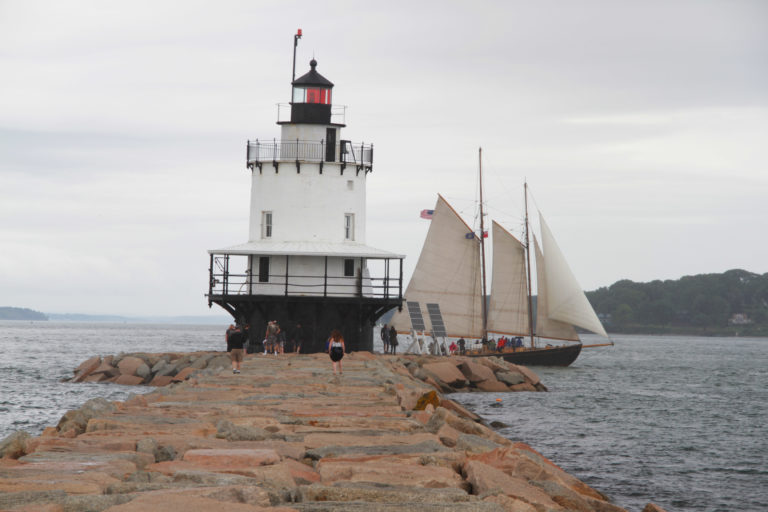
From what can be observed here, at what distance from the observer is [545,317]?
194 ft

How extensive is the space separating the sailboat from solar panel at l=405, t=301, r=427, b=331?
0.08m

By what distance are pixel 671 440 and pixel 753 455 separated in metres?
2.58

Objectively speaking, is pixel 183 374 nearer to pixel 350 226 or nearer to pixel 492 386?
pixel 350 226

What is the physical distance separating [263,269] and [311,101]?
692 centimetres

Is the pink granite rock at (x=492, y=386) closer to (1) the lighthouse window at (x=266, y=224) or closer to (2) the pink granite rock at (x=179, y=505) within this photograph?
(1) the lighthouse window at (x=266, y=224)

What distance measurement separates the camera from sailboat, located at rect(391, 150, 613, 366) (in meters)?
55.5

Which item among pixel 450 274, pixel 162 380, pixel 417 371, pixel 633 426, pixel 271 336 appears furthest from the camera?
pixel 450 274

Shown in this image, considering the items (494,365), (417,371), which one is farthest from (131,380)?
(494,365)

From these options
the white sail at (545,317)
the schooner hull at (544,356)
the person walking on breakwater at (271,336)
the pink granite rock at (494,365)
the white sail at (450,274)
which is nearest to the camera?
the person walking on breakwater at (271,336)

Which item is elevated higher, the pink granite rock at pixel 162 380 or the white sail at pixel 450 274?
the white sail at pixel 450 274

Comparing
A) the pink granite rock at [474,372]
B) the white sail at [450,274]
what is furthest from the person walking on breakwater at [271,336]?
the white sail at [450,274]

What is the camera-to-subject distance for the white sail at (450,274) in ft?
181

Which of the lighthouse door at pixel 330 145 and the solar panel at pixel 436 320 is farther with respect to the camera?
the solar panel at pixel 436 320

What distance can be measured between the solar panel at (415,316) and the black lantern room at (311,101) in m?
17.9
